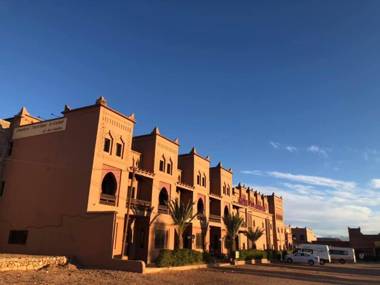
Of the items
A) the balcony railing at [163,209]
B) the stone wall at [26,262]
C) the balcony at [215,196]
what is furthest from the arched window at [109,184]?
the balcony at [215,196]

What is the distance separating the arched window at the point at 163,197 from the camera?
35287mm

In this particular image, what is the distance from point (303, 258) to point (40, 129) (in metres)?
36.5

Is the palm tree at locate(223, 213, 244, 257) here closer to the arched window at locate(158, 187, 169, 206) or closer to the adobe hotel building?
the adobe hotel building

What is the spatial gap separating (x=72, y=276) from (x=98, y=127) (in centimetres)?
1160

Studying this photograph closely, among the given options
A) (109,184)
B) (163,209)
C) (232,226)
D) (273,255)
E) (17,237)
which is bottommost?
(273,255)

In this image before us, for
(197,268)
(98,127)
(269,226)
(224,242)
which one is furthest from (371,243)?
(98,127)

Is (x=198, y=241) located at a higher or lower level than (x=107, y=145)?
lower

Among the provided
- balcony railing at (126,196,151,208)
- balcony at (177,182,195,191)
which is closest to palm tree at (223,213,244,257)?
balcony at (177,182,195,191)

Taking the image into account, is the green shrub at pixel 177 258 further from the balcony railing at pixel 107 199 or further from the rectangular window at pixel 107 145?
the rectangular window at pixel 107 145

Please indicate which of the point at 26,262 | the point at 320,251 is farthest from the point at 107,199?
the point at 320,251

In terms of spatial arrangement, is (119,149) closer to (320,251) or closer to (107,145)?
(107,145)

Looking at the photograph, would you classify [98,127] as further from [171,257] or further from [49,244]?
[171,257]

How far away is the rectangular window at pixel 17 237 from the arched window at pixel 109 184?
6496 millimetres

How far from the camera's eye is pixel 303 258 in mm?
48875
